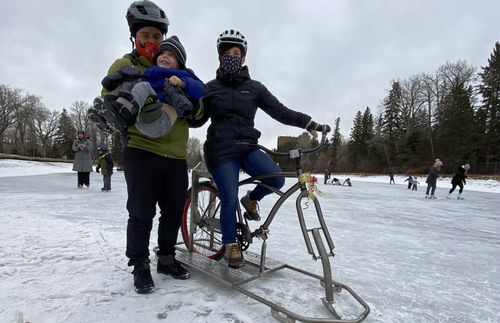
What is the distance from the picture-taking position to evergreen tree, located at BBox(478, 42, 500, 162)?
85.8ft

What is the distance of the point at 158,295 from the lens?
1.80m

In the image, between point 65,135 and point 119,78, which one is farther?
point 65,135

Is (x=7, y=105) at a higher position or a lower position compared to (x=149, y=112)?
higher

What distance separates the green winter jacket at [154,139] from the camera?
1.90m

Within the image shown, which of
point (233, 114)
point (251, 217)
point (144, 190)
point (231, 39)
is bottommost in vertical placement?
point (251, 217)

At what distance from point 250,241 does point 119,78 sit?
154 centimetres

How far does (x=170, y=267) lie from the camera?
2.14m

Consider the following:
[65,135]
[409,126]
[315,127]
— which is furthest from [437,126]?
[65,135]

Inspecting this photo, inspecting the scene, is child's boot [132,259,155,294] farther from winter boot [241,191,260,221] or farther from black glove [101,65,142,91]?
black glove [101,65,142,91]

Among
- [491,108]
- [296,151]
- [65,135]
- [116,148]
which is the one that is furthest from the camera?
[116,148]

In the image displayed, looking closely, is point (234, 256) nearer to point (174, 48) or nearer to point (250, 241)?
point (250, 241)

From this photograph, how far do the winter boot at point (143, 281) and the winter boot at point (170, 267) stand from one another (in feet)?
0.82

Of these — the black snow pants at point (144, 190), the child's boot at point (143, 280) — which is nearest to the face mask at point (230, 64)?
the black snow pants at point (144, 190)

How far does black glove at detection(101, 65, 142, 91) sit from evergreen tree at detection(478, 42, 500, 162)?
114ft
